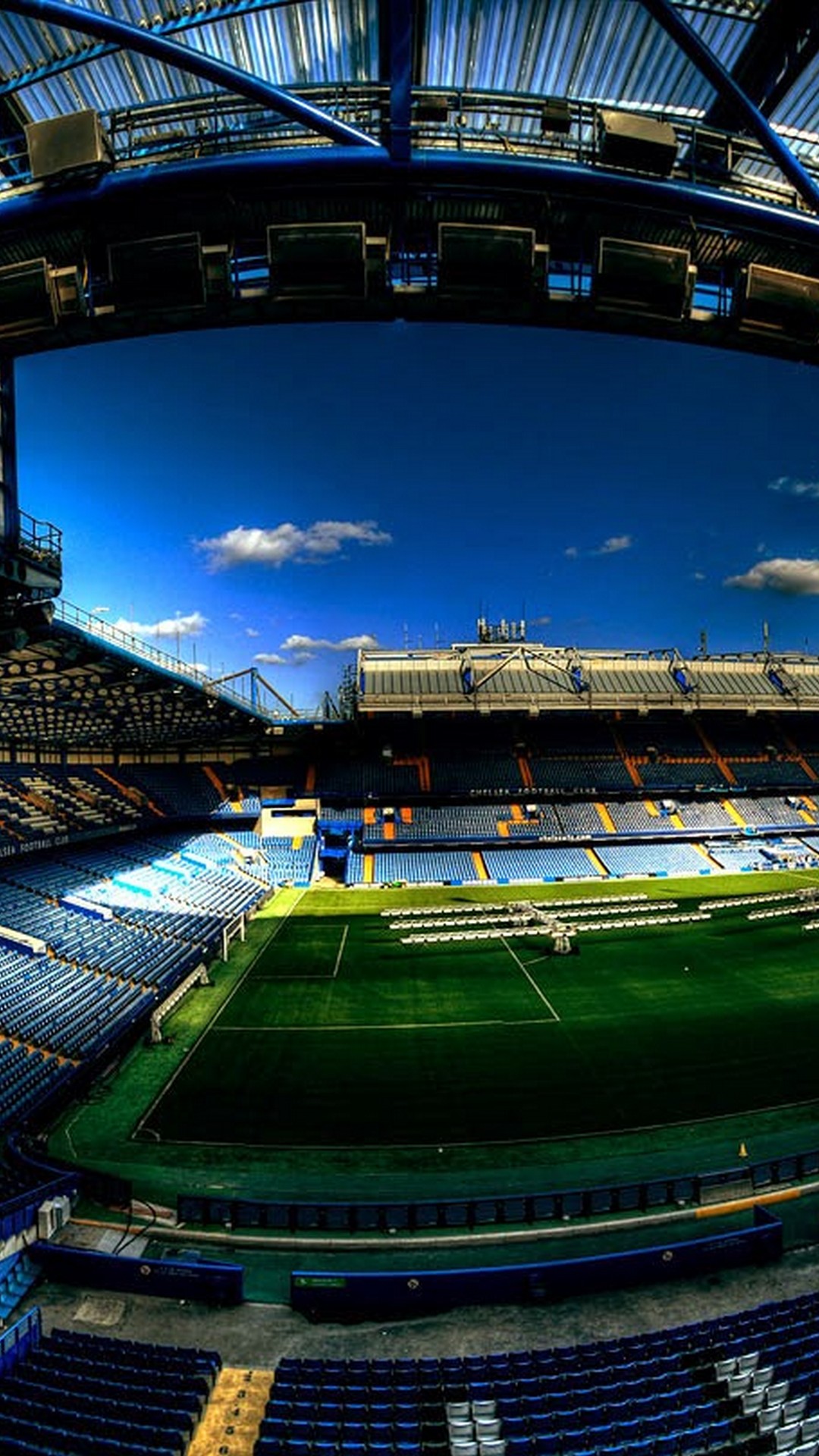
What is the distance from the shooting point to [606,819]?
178 ft

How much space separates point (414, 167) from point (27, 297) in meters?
2.98

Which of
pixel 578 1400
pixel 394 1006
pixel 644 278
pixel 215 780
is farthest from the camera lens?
pixel 215 780

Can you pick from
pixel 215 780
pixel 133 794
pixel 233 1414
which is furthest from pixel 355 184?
pixel 215 780

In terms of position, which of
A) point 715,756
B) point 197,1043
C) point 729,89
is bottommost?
point 197,1043

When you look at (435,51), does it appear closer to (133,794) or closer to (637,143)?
(637,143)

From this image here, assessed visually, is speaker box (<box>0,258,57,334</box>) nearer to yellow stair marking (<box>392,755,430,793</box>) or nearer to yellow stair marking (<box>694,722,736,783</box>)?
yellow stair marking (<box>392,755,430,793</box>)

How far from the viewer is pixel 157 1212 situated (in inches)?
542

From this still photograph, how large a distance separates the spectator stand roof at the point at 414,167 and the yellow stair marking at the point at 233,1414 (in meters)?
10.9

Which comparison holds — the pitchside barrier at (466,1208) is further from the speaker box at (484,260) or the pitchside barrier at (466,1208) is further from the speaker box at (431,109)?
the speaker box at (431,109)

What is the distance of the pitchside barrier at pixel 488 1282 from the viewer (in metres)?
10.9

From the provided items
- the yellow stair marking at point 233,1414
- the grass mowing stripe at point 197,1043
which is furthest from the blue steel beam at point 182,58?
the grass mowing stripe at point 197,1043

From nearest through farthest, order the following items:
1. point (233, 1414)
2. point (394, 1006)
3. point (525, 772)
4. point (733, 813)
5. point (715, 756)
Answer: point (233, 1414), point (394, 1006), point (733, 813), point (525, 772), point (715, 756)

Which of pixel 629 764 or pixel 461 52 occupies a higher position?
pixel 461 52

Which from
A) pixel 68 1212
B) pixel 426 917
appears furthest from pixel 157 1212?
pixel 426 917
